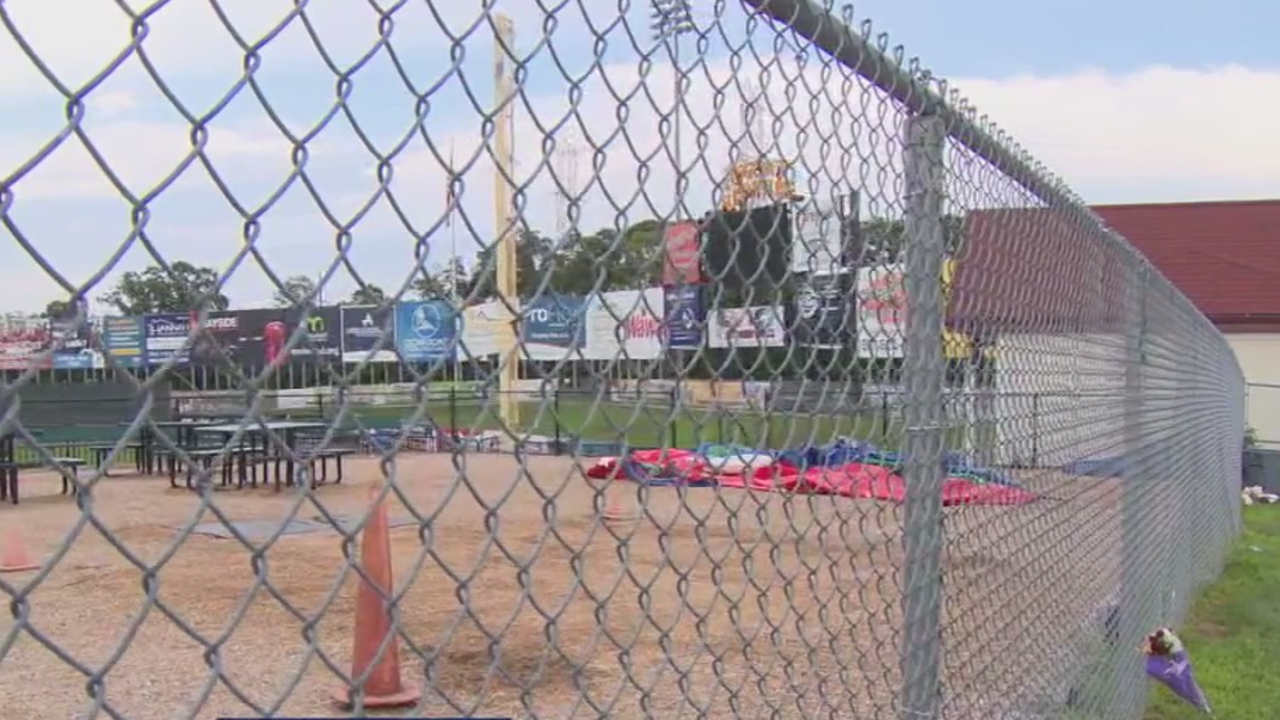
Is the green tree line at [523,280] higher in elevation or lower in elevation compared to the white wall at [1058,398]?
higher

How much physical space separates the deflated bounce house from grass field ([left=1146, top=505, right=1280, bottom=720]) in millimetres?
2867

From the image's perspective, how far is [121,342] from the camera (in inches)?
43.6

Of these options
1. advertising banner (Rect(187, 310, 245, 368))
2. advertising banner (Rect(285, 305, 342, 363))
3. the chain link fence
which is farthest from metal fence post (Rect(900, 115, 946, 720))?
advertising banner (Rect(187, 310, 245, 368))

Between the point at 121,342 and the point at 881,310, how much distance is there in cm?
183

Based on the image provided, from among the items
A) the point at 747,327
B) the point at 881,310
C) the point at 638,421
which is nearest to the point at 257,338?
the point at 638,421

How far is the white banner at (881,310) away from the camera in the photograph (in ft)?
8.50

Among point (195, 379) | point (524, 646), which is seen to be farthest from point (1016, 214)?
point (524, 646)

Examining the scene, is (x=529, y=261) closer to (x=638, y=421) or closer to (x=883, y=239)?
(x=638, y=421)

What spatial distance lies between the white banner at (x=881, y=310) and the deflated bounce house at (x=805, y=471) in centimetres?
21

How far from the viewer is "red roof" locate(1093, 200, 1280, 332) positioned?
25969 millimetres

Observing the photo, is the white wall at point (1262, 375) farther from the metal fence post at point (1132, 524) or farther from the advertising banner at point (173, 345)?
the advertising banner at point (173, 345)

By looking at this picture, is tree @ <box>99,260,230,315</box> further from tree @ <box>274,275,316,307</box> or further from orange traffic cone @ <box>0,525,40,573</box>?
orange traffic cone @ <box>0,525,40,573</box>

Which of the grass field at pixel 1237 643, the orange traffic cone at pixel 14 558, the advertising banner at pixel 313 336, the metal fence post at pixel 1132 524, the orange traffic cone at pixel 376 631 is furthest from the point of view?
the orange traffic cone at pixel 14 558

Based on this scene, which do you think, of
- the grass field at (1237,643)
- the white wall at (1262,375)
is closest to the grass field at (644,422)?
the grass field at (1237,643)
